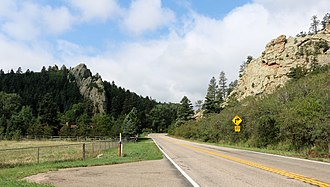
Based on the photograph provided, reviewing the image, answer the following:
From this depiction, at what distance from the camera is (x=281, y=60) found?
96062mm

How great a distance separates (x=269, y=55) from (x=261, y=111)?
73170 mm

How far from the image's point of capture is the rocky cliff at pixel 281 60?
8912 centimetres

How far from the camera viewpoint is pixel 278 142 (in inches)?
1190

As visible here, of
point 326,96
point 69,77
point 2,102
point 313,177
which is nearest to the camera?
point 313,177

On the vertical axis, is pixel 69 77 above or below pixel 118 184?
above

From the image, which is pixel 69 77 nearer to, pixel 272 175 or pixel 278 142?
pixel 278 142

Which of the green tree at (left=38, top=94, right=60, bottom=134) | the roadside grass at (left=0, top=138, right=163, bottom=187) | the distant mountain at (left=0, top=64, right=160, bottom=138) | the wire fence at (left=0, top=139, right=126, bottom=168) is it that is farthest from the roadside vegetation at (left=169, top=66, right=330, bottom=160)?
the distant mountain at (left=0, top=64, right=160, bottom=138)

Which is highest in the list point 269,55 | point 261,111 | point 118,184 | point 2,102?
point 269,55

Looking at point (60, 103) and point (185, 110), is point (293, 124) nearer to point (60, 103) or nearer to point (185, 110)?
point (185, 110)

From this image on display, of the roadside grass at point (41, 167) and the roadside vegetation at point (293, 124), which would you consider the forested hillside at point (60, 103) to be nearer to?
the roadside vegetation at point (293, 124)

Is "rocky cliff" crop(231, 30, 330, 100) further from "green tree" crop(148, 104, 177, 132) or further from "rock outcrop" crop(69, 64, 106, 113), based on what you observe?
"rock outcrop" crop(69, 64, 106, 113)

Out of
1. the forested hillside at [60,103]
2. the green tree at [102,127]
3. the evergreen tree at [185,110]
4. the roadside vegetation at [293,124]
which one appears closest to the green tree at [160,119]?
the forested hillside at [60,103]

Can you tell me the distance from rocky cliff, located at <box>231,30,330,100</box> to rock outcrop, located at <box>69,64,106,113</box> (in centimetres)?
9209

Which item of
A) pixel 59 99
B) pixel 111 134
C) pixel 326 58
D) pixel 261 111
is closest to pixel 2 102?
pixel 59 99
